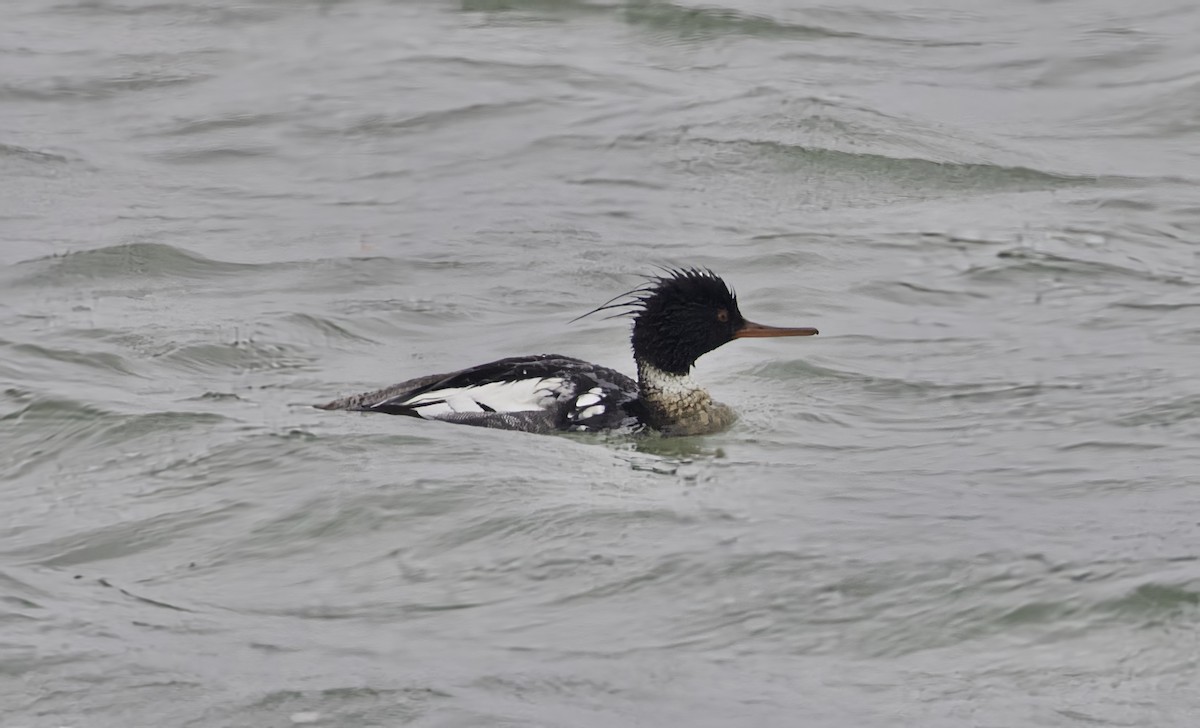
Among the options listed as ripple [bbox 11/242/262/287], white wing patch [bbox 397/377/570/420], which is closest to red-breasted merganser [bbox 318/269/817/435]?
white wing patch [bbox 397/377/570/420]

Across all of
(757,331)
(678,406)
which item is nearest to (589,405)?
(678,406)

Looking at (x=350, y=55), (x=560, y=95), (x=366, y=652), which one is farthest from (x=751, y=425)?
(x=350, y=55)

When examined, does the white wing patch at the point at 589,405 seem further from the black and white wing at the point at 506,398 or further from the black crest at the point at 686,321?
the black crest at the point at 686,321

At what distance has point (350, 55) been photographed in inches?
658

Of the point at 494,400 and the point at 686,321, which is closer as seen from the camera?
the point at 494,400

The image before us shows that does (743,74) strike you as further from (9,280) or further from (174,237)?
(9,280)

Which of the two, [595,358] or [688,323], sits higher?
[688,323]

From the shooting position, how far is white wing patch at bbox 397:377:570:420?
8.69 m

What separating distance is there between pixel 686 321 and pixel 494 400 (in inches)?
38.6

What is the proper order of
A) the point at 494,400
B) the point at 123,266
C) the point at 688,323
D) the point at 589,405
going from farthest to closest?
the point at 123,266 < the point at 688,323 < the point at 589,405 < the point at 494,400

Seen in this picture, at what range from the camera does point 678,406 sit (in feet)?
29.7

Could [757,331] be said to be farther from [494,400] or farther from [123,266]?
[123,266]

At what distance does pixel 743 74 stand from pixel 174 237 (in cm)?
521

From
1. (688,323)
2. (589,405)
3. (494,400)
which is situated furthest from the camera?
(688,323)
